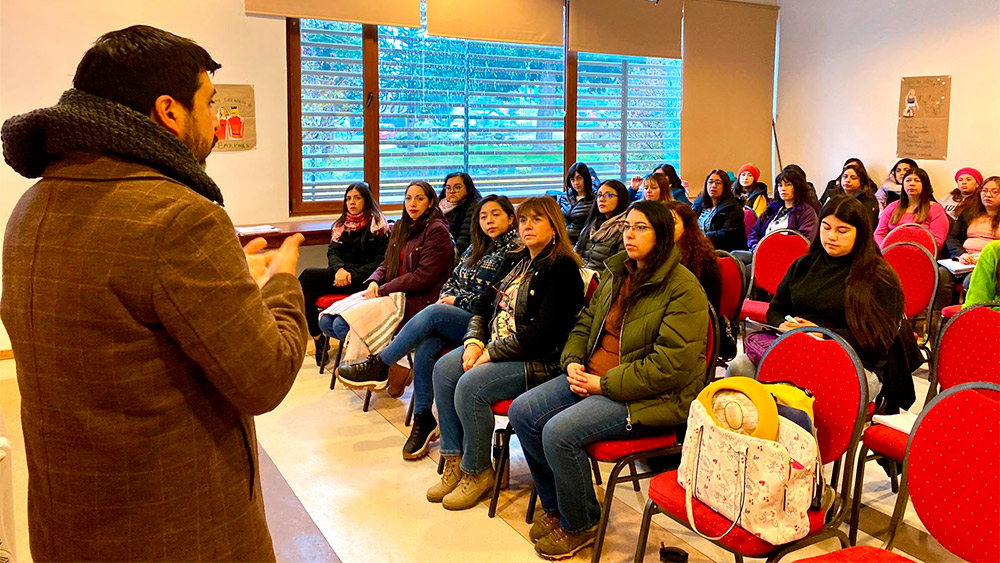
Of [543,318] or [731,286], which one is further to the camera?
[731,286]

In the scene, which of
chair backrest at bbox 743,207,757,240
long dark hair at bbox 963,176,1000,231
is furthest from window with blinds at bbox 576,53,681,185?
long dark hair at bbox 963,176,1000,231

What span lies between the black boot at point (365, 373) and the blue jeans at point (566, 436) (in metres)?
1.17

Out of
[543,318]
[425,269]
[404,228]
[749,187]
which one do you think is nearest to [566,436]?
[543,318]

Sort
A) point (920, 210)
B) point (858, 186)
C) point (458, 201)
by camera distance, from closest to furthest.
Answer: point (458, 201) → point (920, 210) → point (858, 186)

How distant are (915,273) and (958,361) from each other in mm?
1699

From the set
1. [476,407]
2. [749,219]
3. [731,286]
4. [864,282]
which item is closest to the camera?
[864,282]

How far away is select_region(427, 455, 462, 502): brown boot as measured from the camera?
10.8ft

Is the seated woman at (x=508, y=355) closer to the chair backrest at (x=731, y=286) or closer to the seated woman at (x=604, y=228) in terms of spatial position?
the seated woman at (x=604, y=228)

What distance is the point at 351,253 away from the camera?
5.33 m

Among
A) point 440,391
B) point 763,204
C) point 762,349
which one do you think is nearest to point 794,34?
point 763,204

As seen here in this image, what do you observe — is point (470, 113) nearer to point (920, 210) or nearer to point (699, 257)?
point (920, 210)

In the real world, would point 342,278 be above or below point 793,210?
below

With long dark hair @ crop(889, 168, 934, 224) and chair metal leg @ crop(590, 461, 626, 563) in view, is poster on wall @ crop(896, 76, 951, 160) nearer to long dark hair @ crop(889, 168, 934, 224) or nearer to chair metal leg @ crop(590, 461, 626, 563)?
long dark hair @ crop(889, 168, 934, 224)

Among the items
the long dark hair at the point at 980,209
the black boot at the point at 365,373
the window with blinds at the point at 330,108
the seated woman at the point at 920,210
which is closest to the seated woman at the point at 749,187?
the seated woman at the point at 920,210
